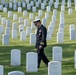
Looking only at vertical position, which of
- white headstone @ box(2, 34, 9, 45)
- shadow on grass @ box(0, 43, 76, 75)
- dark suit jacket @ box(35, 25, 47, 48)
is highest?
dark suit jacket @ box(35, 25, 47, 48)

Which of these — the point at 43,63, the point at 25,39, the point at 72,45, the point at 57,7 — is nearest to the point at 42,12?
the point at 57,7

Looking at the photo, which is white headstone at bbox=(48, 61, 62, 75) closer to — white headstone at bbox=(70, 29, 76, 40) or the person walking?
the person walking

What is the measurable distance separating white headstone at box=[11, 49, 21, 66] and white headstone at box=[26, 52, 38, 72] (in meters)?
0.62

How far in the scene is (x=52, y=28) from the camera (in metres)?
19.0

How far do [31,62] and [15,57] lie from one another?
2.90 ft

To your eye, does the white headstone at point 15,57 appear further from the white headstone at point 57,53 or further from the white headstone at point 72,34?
the white headstone at point 72,34

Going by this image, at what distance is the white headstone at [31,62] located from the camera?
36.9 ft

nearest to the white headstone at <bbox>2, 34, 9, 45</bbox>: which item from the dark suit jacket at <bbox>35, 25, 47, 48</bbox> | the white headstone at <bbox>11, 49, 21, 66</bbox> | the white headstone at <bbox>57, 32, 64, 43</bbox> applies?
the white headstone at <bbox>57, 32, 64, 43</bbox>

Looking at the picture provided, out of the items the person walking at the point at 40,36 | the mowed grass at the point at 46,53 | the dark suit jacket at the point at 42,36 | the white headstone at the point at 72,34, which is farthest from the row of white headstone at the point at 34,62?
the white headstone at the point at 72,34

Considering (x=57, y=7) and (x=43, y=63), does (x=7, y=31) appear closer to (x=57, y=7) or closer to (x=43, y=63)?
(x=43, y=63)

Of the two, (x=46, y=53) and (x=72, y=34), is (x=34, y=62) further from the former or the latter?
(x=72, y=34)

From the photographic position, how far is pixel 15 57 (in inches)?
478

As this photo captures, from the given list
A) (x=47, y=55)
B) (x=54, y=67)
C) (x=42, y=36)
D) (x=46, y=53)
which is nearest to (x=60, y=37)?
(x=46, y=53)

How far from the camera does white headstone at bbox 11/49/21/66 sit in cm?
1198
